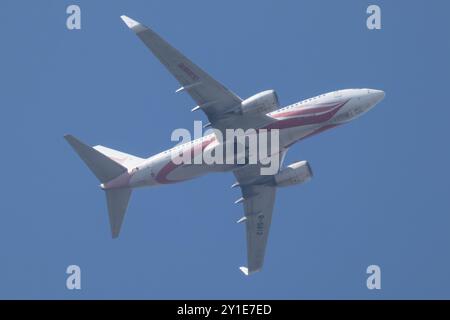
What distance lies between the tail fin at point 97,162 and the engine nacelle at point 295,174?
44.5 feet

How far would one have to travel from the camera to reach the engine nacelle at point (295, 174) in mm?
79938

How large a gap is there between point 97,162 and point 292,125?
1591 cm

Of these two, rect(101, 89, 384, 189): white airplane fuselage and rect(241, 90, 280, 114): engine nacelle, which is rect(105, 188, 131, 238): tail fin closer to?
rect(101, 89, 384, 189): white airplane fuselage

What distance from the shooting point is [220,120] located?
7562 centimetres

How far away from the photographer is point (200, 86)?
73750 mm

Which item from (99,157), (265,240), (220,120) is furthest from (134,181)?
(265,240)

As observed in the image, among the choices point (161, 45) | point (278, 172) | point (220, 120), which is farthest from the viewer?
point (278, 172)

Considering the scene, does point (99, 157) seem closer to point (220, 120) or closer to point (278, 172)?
point (220, 120)

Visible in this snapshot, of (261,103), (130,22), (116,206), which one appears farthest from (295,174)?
(130,22)

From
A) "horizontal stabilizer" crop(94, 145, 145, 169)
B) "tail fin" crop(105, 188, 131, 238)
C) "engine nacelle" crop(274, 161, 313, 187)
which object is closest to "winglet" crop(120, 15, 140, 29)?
"horizontal stabilizer" crop(94, 145, 145, 169)

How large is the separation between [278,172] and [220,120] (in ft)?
27.9

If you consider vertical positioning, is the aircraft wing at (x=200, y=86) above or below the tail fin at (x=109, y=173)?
above

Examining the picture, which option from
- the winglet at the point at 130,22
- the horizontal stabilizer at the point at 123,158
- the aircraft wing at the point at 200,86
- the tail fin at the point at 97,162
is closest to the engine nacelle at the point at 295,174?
the aircraft wing at the point at 200,86

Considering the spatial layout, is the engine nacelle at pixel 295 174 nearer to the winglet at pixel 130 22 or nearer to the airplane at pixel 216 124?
the airplane at pixel 216 124
